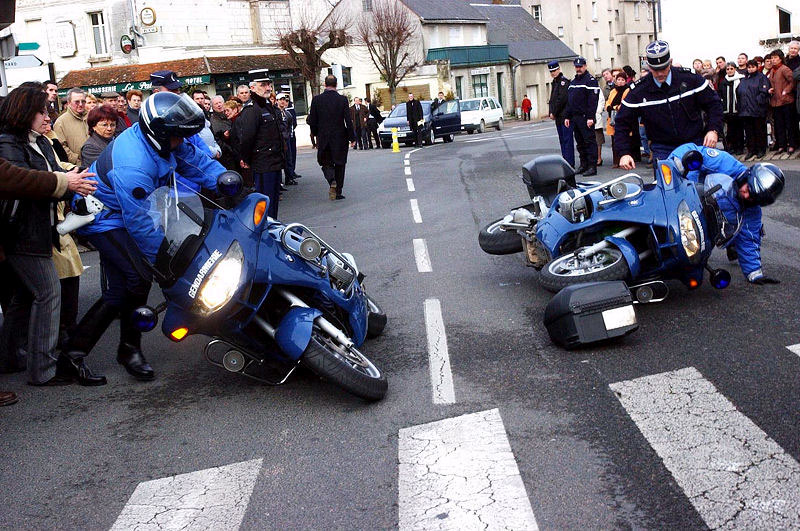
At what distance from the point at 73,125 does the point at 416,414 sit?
770 cm

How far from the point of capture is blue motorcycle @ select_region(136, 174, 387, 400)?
5406mm

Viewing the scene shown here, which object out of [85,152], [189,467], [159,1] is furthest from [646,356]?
[159,1]

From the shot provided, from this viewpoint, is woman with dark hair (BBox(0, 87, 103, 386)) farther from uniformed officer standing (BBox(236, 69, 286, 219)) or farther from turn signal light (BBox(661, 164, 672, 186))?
uniformed officer standing (BBox(236, 69, 286, 219))

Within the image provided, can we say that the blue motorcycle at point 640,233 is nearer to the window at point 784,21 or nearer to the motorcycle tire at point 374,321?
the motorcycle tire at point 374,321

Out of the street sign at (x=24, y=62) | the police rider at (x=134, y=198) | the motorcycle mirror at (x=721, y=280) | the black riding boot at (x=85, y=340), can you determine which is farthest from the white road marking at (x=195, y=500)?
the street sign at (x=24, y=62)

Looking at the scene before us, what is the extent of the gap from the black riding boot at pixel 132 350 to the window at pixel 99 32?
47.8 meters

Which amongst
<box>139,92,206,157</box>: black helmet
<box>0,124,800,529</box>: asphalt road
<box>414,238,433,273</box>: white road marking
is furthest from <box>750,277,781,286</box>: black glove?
<box>139,92,206,157</box>: black helmet

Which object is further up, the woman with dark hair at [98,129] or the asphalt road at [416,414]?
the woman with dark hair at [98,129]

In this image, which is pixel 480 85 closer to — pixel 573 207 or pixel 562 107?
pixel 562 107

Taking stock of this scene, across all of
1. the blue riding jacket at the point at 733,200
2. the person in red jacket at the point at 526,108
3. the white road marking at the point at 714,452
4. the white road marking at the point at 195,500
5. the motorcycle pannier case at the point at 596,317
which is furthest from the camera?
the person in red jacket at the point at 526,108

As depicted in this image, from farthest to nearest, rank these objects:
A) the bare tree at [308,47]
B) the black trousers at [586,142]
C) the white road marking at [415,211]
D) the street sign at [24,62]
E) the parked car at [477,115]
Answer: the bare tree at [308,47] < the parked car at [477,115] < the black trousers at [586,142] < the street sign at [24,62] < the white road marking at [415,211]

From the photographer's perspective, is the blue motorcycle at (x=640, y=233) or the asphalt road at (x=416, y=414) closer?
the asphalt road at (x=416, y=414)

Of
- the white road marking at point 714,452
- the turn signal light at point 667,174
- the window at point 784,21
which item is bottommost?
the white road marking at point 714,452

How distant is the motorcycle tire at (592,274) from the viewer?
6.95 metres
